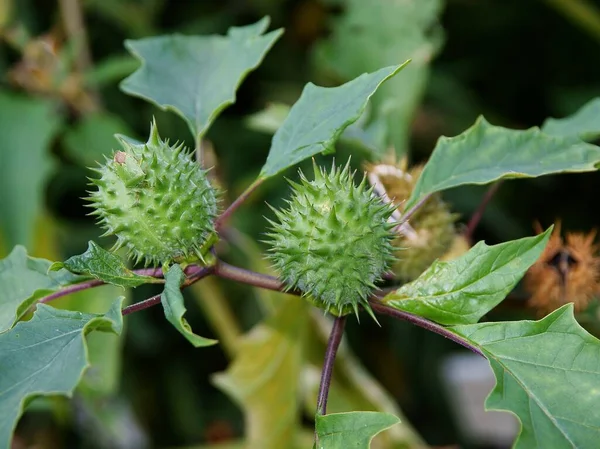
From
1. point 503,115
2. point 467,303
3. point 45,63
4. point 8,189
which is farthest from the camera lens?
point 503,115

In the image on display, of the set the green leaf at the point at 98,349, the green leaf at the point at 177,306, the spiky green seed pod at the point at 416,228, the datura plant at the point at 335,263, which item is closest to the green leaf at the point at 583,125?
the datura plant at the point at 335,263

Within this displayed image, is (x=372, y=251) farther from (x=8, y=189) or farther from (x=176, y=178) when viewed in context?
(x=8, y=189)

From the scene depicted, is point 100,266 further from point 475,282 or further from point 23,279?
point 475,282

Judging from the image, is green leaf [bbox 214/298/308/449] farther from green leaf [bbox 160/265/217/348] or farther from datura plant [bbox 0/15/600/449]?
green leaf [bbox 160/265/217/348]

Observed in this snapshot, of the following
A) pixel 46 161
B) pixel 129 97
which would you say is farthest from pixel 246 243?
pixel 129 97

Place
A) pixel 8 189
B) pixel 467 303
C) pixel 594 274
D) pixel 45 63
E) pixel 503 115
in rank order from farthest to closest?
pixel 503 115 < pixel 45 63 < pixel 8 189 < pixel 594 274 < pixel 467 303

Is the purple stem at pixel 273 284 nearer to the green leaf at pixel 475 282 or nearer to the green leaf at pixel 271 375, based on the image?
the green leaf at pixel 475 282
